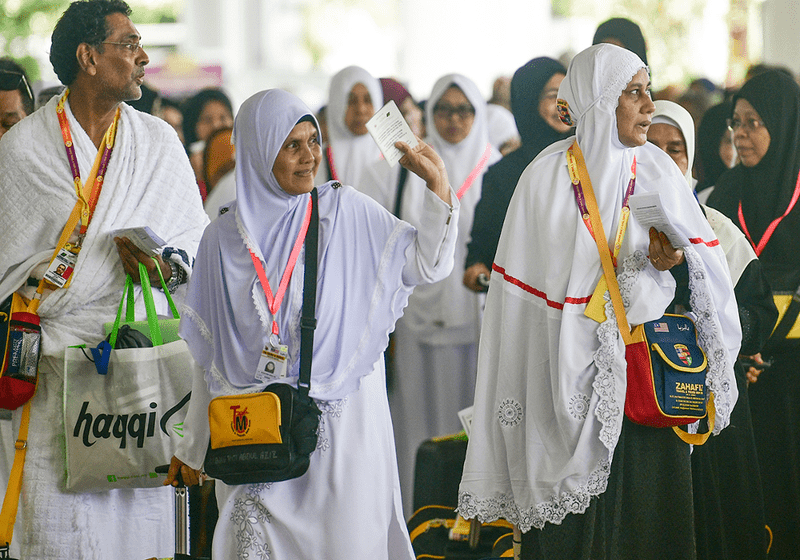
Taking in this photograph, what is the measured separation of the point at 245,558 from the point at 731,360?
5.50 feet

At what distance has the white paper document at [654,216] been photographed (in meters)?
2.74

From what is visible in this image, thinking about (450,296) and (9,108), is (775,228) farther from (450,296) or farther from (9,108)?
(9,108)

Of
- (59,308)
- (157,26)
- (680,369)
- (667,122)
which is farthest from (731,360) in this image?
(157,26)

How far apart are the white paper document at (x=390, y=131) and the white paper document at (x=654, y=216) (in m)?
0.69

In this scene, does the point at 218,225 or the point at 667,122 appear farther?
the point at 667,122

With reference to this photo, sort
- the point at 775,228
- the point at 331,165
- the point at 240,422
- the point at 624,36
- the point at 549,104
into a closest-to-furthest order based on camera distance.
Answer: the point at 240,422, the point at 775,228, the point at 549,104, the point at 624,36, the point at 331,165

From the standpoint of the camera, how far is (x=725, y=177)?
426 centimetres

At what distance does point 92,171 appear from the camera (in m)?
3.44

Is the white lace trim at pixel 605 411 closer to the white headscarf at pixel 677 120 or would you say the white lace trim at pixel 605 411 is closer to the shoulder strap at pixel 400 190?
the white headscarf at pixel 677 120

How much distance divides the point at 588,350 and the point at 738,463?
1.03 meters

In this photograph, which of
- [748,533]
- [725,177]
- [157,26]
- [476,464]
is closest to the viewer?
[476,464]

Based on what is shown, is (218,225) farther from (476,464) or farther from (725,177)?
(725,177)

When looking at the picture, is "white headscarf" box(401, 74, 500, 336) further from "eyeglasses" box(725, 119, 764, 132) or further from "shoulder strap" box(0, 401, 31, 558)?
"shoulder strap" box(0, 401, 31, 558)

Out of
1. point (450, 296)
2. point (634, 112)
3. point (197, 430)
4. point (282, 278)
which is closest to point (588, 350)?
point (634, 112)
